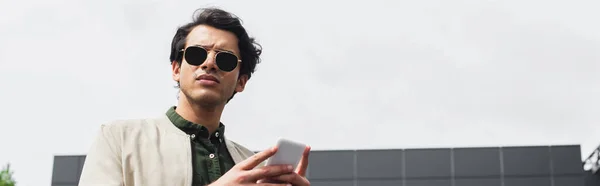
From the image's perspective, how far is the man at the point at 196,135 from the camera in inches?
115

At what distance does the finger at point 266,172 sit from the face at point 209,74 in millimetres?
407

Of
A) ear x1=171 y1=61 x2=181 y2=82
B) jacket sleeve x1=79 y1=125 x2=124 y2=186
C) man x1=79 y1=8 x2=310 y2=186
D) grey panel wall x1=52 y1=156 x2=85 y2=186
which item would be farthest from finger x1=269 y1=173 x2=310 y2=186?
grey panel wall x1=52 y1=156 x2=85 y2=186

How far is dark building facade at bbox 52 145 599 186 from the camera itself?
1158 inches

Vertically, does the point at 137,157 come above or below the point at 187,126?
below

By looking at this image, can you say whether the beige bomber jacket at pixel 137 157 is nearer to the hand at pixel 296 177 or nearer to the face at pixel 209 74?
the face at pixel 209 74

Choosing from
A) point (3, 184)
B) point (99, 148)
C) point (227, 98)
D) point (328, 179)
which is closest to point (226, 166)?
point (227, 98)

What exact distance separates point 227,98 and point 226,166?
0.82 feet

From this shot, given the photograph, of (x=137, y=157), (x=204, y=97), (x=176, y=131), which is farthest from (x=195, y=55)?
(x=137, y=157)

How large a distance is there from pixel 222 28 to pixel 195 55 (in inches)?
8.0

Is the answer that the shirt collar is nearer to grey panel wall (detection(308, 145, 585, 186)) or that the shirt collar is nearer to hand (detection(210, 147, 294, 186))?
hand (detection(210, 147, 294, 186))

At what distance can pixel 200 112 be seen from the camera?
3.19 m

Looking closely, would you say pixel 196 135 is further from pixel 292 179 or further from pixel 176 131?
pixel 292 179

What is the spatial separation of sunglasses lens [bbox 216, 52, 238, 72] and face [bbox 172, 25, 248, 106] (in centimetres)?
1

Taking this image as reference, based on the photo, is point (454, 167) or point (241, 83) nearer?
point (241, 83)
